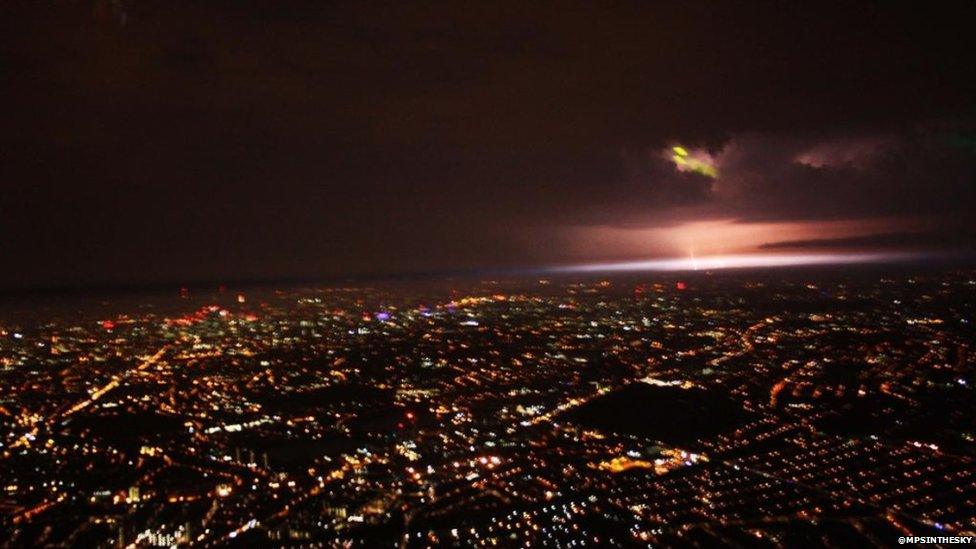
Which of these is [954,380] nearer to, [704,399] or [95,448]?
[704,399]

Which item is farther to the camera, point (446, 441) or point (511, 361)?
point (511, 361)

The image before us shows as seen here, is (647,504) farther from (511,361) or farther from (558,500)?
(511,361)

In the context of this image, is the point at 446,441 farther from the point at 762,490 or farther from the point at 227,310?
the point at 227,310

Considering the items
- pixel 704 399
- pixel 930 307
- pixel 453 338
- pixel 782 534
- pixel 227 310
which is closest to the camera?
pixel 782 534

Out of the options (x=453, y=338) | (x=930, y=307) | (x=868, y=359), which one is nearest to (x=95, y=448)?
(x=453, y=338)

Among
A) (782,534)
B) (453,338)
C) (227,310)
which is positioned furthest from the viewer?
(227,310)

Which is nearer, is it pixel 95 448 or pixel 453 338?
pixel 95 448

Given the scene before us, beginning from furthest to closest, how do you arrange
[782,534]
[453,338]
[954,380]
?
[453,338] < [954,380] < [782,534]

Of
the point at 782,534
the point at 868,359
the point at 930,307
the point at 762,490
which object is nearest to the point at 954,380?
the point at 868,359

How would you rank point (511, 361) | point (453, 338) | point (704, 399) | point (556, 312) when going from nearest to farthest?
point (704, 399), point (511, 361), point (453, 338), point (556, 312)
